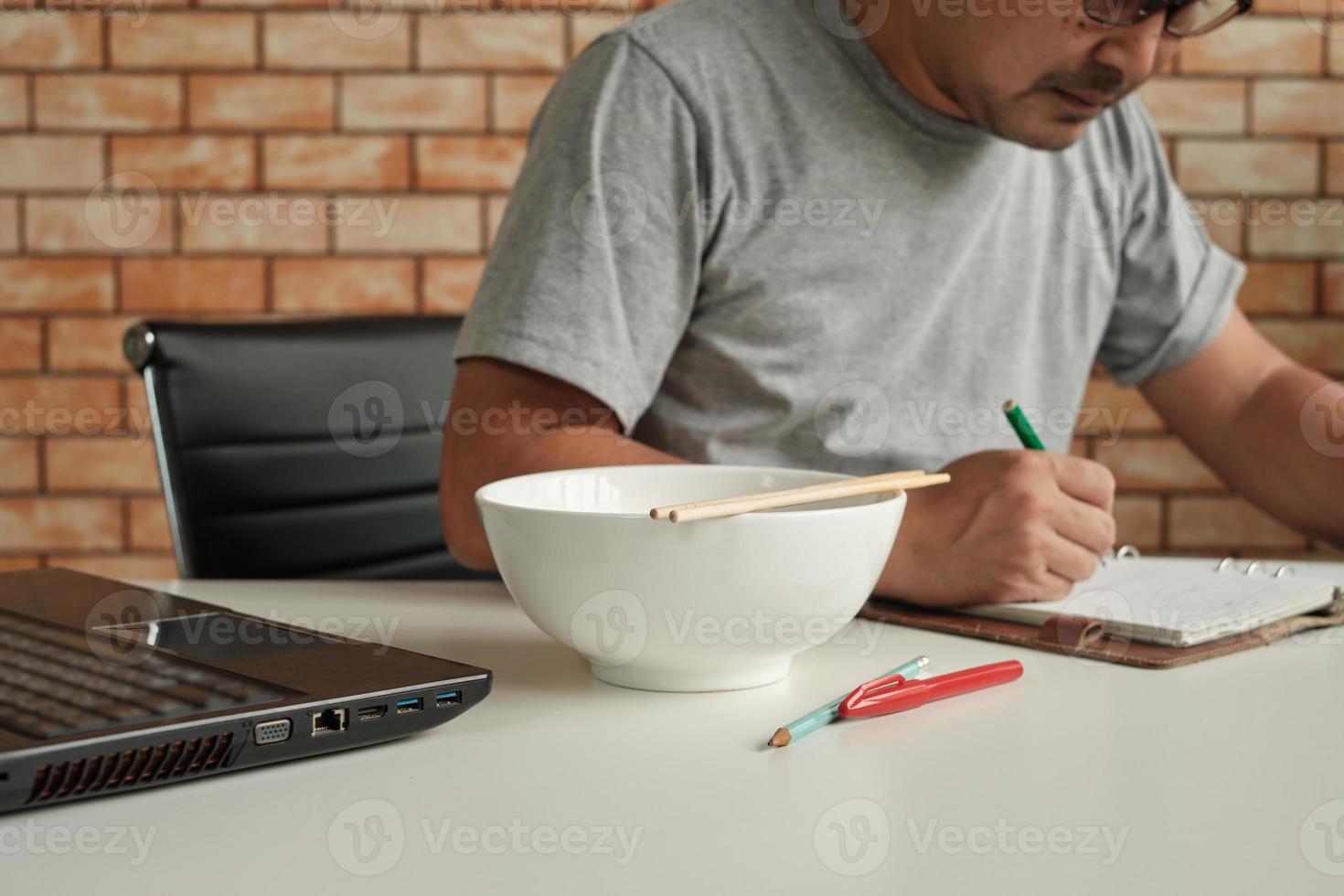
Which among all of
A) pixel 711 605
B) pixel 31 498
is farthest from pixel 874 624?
A: pixel 31 498

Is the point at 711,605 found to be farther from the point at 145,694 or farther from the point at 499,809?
the point at 145,694

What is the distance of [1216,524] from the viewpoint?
7.14ft

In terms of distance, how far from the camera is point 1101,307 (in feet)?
4.55

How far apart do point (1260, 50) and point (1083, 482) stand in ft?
5.13

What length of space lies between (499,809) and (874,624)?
41 centimetres

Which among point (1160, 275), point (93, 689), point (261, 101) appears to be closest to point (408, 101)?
point (261, 101)

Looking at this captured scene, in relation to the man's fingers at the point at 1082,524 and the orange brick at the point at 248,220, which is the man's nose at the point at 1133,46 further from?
the orange brick at the point at 248,220

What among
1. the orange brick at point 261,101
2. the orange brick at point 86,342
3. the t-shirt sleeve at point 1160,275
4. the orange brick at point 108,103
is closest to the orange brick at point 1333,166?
the t-shirt sleeve at point 1160,275

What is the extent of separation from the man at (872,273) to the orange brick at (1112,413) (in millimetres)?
703

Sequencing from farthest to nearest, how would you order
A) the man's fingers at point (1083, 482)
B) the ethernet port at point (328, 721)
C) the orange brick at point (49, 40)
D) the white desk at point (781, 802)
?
the orange brick at point (49, 40)
the man's fingers at point (1083, 482)
the ethernet port at point (328, 721)
the white desk at point (781, 802)

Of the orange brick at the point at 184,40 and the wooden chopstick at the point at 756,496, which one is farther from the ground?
the orange brick at the point at 184,40

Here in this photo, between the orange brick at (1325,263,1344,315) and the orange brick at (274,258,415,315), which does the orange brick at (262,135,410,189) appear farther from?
the orange brick at (1325,263,1344,315)

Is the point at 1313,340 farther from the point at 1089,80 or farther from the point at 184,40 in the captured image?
the point at 184,40

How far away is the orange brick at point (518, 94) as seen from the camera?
6.93 feet
